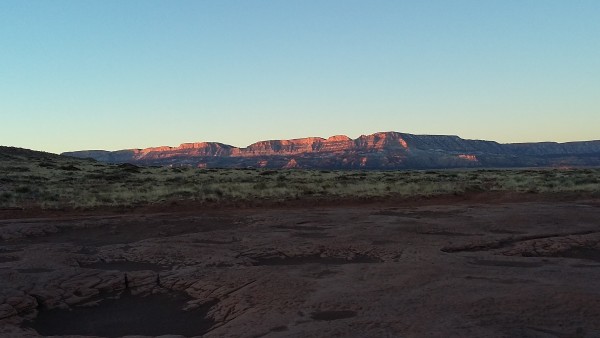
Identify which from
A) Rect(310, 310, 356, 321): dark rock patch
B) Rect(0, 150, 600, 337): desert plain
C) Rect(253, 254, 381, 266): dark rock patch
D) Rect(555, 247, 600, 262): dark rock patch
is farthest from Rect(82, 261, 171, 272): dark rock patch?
Rect(555, 247, 600, 262): dark rock patch

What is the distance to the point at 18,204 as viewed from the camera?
2280 centimetres

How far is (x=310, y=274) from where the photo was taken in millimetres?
9336

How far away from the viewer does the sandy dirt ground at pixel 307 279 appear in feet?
21.7

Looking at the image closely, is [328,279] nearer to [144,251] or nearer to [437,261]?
[437,261]

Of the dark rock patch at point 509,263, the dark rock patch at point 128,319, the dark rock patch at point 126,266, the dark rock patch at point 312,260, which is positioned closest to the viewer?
the dark rock patch at point 128,319

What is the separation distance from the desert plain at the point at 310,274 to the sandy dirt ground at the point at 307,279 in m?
0.03

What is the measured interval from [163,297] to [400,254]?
17.8 ft

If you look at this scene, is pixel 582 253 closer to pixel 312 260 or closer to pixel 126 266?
pixel 312 260

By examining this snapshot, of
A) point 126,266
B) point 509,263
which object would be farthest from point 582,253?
point 126,266

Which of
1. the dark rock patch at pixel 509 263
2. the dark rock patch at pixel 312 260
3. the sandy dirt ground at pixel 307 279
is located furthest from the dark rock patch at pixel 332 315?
the dark rock patch at pixel 509 263

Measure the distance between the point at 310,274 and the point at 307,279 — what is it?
0.41 metres

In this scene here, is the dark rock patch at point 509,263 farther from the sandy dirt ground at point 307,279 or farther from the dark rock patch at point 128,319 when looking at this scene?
the dark rock patch at point 128,319

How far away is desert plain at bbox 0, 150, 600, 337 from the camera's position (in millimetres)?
6684

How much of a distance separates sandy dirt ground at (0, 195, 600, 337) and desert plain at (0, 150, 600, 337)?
0.11ft
